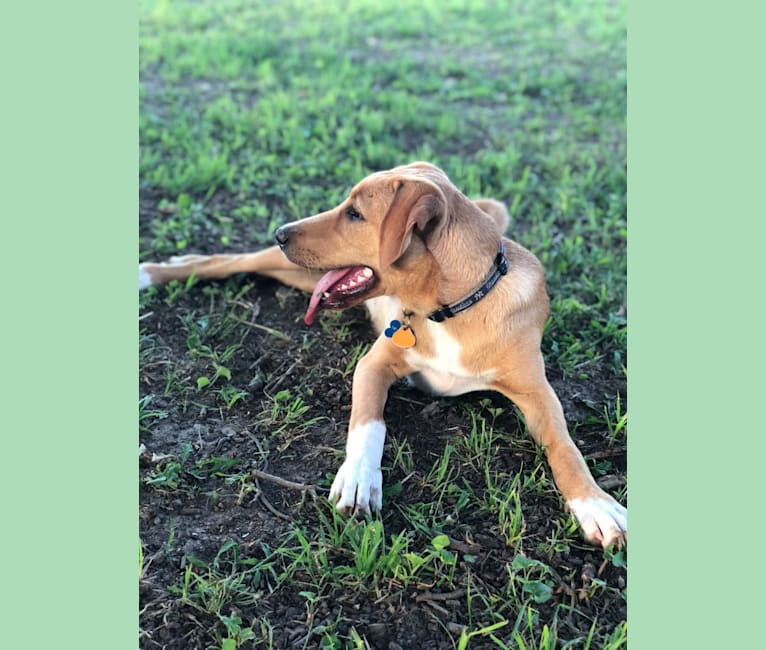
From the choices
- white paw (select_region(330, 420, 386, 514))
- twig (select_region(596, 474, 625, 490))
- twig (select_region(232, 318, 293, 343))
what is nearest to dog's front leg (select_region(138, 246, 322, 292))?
twig (select_region(232, 318, 293, 343))

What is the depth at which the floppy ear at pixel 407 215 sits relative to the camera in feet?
11.8

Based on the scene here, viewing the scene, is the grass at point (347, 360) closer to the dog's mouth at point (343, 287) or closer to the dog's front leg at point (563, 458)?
the dog's front leg at point (563, 458)

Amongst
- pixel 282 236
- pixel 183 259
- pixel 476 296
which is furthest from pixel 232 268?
pixel 476 296

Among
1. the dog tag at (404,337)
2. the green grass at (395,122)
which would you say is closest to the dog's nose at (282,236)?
the dog tag at (404,337)

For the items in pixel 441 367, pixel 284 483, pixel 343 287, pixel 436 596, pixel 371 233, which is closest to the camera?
pixel 436 596

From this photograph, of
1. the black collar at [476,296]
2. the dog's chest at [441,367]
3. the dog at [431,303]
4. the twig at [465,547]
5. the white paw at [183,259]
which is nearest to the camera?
the twig at [465,547]

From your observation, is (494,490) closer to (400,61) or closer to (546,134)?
(546,134)

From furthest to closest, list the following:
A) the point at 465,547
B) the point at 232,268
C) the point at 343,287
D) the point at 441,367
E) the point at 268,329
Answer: the point at 232,268 → the point at 268,329 → the point at 441,367 → the point at 343,287 → the point at 465,547

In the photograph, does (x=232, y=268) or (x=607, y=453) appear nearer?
(x=607, y=453)

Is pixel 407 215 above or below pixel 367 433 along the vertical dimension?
above

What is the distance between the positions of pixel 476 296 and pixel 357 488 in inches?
40.0

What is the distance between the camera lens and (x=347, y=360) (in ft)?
15.3

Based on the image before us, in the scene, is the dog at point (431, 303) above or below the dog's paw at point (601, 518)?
above

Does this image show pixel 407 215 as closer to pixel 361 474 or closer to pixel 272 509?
pixel 361 474
